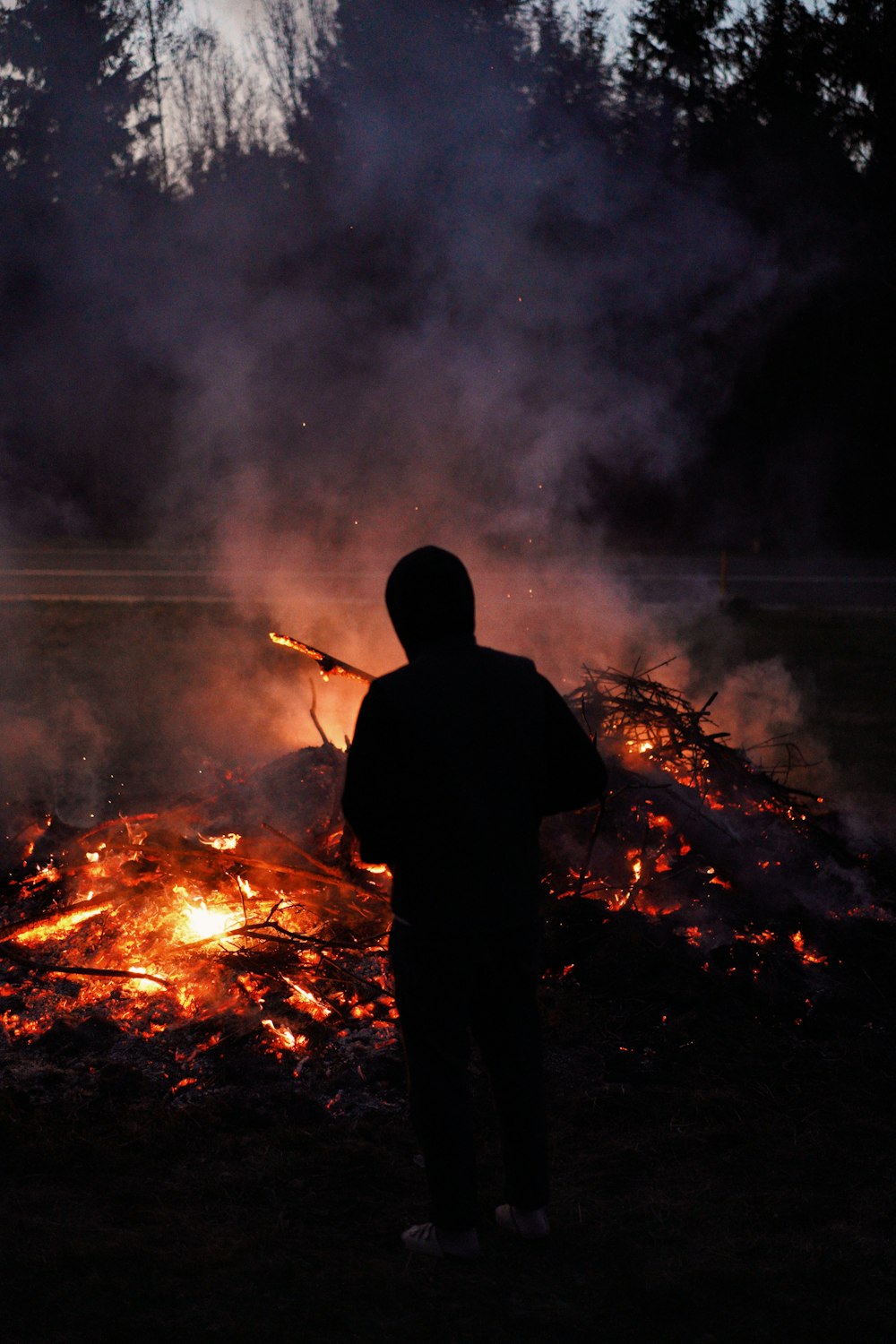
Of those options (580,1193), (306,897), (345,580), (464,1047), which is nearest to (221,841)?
(306,897)

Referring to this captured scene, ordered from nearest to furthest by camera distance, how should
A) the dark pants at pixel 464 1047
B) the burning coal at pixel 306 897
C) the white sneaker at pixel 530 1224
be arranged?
the dark pants at pixel 464 1047, the white sneaker at pixel 530 1224, the burning coal at pixel 306 897

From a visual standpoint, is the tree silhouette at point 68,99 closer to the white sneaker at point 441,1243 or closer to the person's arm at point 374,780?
the person's arm at point 374,780

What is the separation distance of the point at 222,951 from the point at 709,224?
7.67 m

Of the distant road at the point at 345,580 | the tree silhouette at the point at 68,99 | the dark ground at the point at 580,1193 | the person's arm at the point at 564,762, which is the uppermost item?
the tree silhouette at the point at 68,99

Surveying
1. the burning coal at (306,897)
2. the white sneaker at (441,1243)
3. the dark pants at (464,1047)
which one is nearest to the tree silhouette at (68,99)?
the burning coal at (306,897)

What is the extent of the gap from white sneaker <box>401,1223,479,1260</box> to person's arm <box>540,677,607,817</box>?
1.16 meters

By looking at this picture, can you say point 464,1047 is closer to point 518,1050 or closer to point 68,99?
point 518,1050

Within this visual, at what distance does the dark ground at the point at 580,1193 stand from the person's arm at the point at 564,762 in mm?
1260

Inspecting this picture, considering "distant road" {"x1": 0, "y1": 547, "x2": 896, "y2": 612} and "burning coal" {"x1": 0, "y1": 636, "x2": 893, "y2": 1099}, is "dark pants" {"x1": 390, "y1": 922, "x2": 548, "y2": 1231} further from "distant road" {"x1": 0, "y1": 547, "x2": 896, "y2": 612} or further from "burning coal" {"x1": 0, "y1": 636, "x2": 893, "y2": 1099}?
"distant road" {"x1": 0, "y1": 547, "x2": 896, "y2": 612}

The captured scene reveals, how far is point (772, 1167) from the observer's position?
11.6ft

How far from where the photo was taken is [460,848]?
2828 millimetres

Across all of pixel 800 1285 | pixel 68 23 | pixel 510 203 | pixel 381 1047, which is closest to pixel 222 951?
pixel 381 1047

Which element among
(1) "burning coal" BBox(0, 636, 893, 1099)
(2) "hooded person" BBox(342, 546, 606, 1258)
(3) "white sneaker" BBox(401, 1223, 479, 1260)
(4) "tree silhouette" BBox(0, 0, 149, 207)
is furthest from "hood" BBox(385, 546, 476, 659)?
(4) "tree silhouette" BBox(0, 0, 149, 207)

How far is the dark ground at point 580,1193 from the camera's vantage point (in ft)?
9.10
